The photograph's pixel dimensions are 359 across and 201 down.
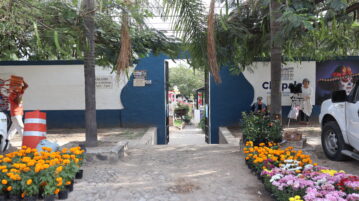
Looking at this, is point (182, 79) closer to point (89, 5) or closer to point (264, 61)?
point (264, 61)

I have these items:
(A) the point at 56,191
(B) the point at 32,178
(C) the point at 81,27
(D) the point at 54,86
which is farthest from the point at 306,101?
A: (B) the point at 32,178

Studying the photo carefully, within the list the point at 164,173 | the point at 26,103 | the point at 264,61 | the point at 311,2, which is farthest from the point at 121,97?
the point at 311,2

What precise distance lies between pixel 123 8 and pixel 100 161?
110 inches

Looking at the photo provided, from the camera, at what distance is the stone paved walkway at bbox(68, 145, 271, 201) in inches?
159

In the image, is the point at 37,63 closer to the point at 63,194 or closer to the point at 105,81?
the point at 105,81

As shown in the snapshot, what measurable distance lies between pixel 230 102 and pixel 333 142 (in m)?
6.23

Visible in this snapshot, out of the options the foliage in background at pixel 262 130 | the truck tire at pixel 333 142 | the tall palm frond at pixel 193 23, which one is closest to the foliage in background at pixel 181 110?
the foliage in background at pixel 262 130

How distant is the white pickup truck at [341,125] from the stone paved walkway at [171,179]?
1.75m

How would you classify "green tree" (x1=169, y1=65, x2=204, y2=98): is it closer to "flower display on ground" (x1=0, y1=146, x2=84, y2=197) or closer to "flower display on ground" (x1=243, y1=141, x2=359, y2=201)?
"flower display on ground" (x1=243, y1=141, x2=359, y2=201)

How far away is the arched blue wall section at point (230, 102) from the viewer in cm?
1212

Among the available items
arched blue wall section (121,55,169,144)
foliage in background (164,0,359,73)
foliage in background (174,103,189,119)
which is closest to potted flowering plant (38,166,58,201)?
foliage in background (164,0,359,73)

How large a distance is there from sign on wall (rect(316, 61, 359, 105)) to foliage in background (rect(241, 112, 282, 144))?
695 centimetres

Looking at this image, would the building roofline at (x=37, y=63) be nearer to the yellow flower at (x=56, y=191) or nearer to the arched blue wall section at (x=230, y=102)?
the arched blue wall section at (x=230, y=102)

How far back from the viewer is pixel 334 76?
1206 cm
